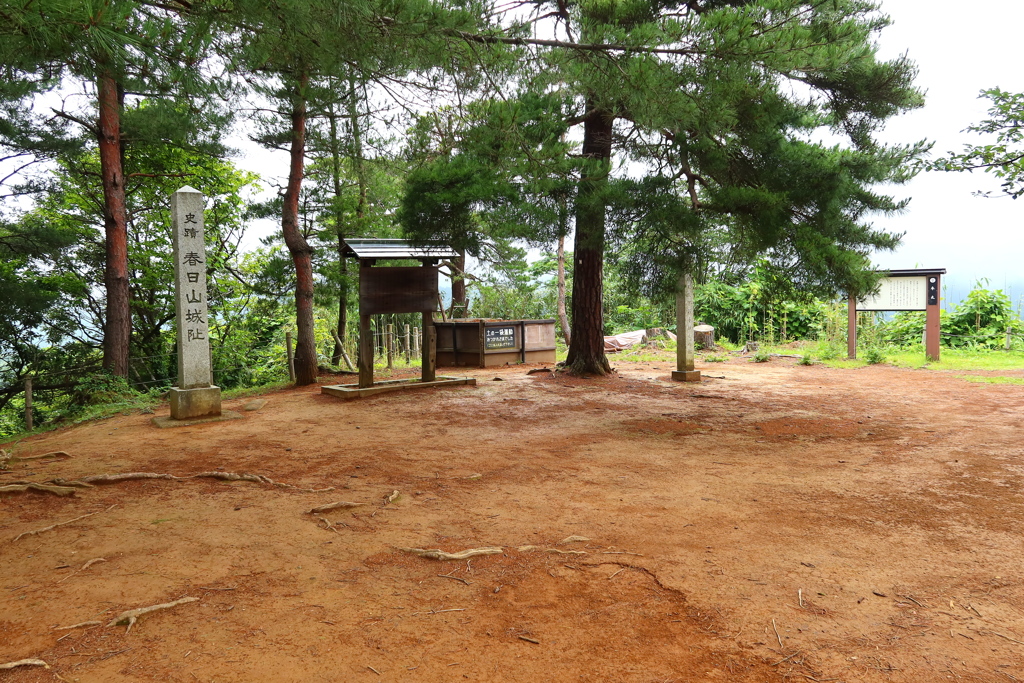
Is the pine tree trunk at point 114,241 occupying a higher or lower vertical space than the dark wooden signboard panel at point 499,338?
higher

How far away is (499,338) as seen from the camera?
12547 millimetres

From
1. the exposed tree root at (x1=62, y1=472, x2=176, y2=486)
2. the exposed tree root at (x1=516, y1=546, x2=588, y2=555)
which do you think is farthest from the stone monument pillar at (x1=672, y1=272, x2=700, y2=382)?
the exposed tree root at (x1=62, y1=472, x2=176, y2=486)

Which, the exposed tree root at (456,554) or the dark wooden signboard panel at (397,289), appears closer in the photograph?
the exposed tree root at (456,554)

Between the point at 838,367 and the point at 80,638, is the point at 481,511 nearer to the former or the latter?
the point at 80,638

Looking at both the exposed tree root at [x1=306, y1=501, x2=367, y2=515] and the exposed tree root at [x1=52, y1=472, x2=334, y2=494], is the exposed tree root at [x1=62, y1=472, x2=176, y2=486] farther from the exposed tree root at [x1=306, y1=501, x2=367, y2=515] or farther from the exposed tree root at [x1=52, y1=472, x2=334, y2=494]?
the exposed tree root at [x1=306, y1=501, x2=367, y2=515]

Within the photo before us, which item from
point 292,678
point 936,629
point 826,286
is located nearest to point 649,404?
point 826,286

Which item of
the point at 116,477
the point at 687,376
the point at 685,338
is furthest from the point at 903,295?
the point at 116,477

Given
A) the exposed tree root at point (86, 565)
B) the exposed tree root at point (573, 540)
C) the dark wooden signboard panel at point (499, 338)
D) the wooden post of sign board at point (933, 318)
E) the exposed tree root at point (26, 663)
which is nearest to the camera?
the exposed tree root at point (26, 663)

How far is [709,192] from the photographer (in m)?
6.73

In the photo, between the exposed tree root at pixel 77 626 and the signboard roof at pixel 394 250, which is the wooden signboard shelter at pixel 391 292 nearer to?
the signboard roof at pixel 394 250

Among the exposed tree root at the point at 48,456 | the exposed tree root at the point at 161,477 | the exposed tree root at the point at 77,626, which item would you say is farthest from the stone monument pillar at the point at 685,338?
the exposed tree root at the point at 77,626

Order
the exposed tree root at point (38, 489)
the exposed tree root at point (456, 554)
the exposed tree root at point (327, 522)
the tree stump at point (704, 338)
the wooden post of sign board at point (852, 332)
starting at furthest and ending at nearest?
the tree stump at point (704, 338) → the wooden post of sign board at point (852, 332) → the exposed tree root at point (38, 489) → the exposed tree root at point (327, 522) → the exposed tree root at point (456, 554)

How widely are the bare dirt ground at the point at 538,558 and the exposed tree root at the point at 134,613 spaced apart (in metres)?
0.03

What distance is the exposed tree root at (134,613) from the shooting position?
2.44 metres
